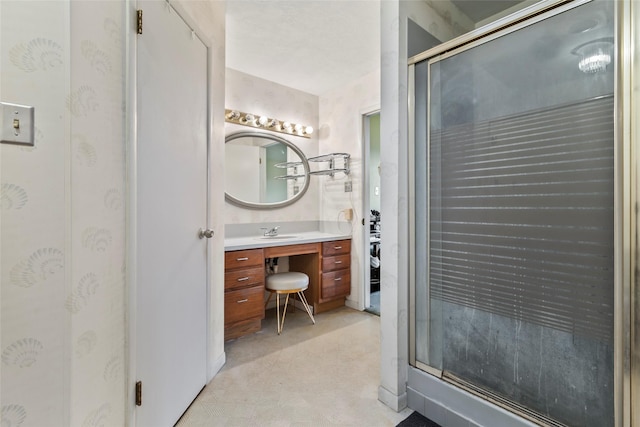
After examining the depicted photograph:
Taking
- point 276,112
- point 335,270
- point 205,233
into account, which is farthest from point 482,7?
point 335,270

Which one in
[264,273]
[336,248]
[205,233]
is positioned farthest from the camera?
[336,248]

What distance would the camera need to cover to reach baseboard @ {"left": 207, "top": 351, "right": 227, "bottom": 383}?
6.15 ft

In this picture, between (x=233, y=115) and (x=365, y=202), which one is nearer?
(x=233, y=115)

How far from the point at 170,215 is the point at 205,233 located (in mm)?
342

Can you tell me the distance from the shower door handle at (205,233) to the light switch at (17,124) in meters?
0.91

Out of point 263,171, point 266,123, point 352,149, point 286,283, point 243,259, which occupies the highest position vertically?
point 266,123

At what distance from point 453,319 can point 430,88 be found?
1.19m

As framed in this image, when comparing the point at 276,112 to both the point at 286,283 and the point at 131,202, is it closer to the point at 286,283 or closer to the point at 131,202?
the point at 286,283

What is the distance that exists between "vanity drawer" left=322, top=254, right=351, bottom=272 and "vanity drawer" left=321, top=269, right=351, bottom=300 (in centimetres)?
5

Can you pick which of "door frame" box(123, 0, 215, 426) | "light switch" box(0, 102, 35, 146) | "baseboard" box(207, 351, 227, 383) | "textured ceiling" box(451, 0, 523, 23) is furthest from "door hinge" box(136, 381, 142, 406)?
"textured ceiling" box(451, 0, 523, 23)

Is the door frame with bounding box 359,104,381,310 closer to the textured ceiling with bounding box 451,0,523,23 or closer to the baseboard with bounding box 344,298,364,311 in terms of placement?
the baseboard with bounding box 344,298,364,311

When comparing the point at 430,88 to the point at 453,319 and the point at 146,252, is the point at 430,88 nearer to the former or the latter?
the point at 453,319

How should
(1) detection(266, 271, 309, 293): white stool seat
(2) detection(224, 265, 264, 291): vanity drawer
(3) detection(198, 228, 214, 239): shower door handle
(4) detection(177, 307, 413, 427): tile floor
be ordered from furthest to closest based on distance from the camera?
1. (1) detection(266, 271, 309, 293): white stool seat
2. (2) detection(224, 265, 264, 291): vanity drawer
3. (3) detection(198, 228, 214, 239): shower door handle
4. (4) detection(177, 307, 413, 427): tile floor

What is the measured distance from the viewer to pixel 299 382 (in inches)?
73.6
